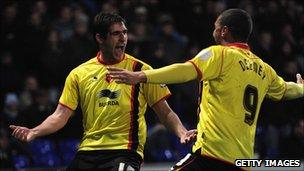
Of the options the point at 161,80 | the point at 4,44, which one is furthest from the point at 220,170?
the point at 4,44

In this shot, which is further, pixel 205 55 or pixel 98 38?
pixel 98 38

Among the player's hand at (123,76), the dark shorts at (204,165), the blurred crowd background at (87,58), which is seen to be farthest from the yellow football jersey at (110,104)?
the blurred crowd background at (87,58)

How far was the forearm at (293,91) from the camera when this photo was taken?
6.64 metres

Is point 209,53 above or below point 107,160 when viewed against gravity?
above

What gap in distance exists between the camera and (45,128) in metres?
6.56

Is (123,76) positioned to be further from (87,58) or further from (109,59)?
(87,58)

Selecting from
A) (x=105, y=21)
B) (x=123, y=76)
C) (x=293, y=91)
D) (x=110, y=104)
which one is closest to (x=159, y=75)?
(x=123, y=76)

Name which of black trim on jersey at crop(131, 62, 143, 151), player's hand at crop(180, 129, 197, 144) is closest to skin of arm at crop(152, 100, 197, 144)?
player's hand at crop(180, 129, 197, 144)

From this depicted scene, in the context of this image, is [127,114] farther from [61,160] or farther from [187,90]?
[187,90]

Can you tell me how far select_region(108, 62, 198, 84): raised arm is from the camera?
5.51 metres

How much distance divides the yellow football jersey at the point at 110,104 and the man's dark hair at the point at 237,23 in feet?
3.28

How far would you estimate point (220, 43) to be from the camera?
6156 millimetres

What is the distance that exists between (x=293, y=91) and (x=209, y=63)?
4.11ft

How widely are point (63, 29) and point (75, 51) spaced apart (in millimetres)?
757
